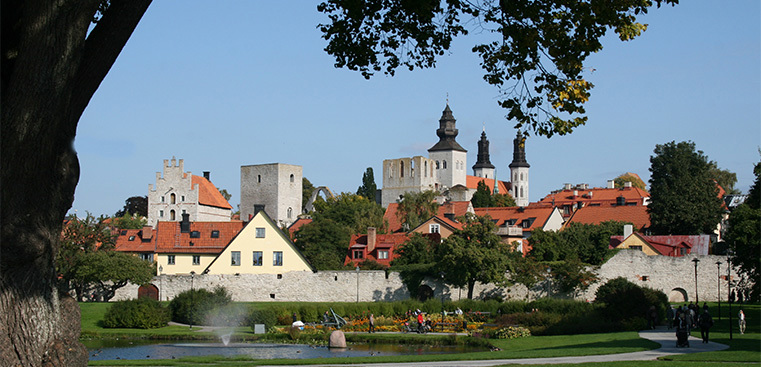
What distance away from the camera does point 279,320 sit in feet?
119

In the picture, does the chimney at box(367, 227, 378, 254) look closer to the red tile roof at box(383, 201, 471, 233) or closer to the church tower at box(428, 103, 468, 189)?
the red tile roof at box(383, 201, 471, 233)

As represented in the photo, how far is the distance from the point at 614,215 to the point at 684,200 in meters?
11.1

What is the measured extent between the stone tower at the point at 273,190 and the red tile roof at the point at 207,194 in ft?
11.8

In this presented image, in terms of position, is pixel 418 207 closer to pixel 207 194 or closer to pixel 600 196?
pixel 207 194

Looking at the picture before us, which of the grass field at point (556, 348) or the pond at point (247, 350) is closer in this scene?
the grass field at point (556, 348)

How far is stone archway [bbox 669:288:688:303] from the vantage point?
44.7 meters

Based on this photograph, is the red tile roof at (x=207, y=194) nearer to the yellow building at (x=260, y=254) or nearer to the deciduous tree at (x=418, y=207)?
the deciduous tree at (x=418, y=207)

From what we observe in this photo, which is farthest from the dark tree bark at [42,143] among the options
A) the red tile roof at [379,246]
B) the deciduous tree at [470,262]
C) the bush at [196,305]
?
the red tile roof at [379,246]

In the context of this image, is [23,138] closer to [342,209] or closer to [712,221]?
[712,221]

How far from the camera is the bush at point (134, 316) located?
34.7 metres

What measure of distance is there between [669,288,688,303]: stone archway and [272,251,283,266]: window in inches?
850

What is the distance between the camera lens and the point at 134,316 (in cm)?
3478

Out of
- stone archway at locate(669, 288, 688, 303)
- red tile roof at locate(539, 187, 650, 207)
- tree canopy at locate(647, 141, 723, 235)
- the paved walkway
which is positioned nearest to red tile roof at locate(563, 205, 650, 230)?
tree canopy at locate(647, 141, 723, 235)

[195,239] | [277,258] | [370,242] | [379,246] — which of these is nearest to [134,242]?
[195,239]
